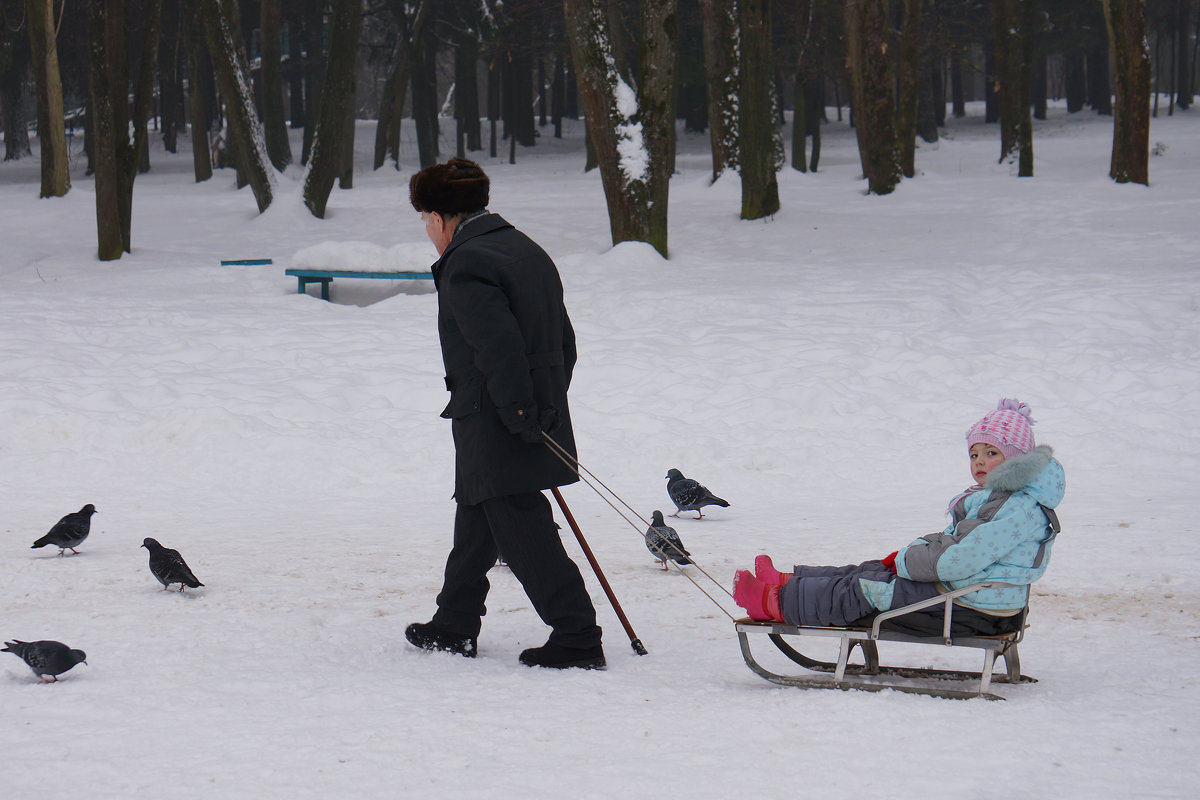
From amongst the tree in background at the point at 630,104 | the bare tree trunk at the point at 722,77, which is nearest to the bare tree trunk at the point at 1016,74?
the bare tree trunk at the point at 722,77

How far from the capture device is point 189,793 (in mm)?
3047

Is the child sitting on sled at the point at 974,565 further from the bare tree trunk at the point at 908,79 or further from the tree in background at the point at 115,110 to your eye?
the bare tree trunk at the point at 908,79

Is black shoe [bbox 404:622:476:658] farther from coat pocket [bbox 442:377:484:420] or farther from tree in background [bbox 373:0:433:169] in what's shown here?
tree in background [bbox 373:0:433:169]

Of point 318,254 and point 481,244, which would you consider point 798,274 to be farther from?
point 481,244

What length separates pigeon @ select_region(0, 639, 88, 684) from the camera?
3889 millimetres

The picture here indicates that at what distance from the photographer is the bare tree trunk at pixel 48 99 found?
19359 millimetres

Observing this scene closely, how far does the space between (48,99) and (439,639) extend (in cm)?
1873

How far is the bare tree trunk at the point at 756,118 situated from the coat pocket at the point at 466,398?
12.8 metres

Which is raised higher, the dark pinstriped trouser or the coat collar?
the coat collar

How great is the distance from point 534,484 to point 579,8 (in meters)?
10.3

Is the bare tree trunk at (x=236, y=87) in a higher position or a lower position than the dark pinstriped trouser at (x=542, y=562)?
higher

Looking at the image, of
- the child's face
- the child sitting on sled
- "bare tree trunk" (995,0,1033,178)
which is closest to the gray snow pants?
the child sitting on sled

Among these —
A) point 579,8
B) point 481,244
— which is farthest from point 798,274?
point 481,244

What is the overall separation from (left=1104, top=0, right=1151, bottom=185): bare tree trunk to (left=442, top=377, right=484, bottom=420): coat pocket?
15.5m
